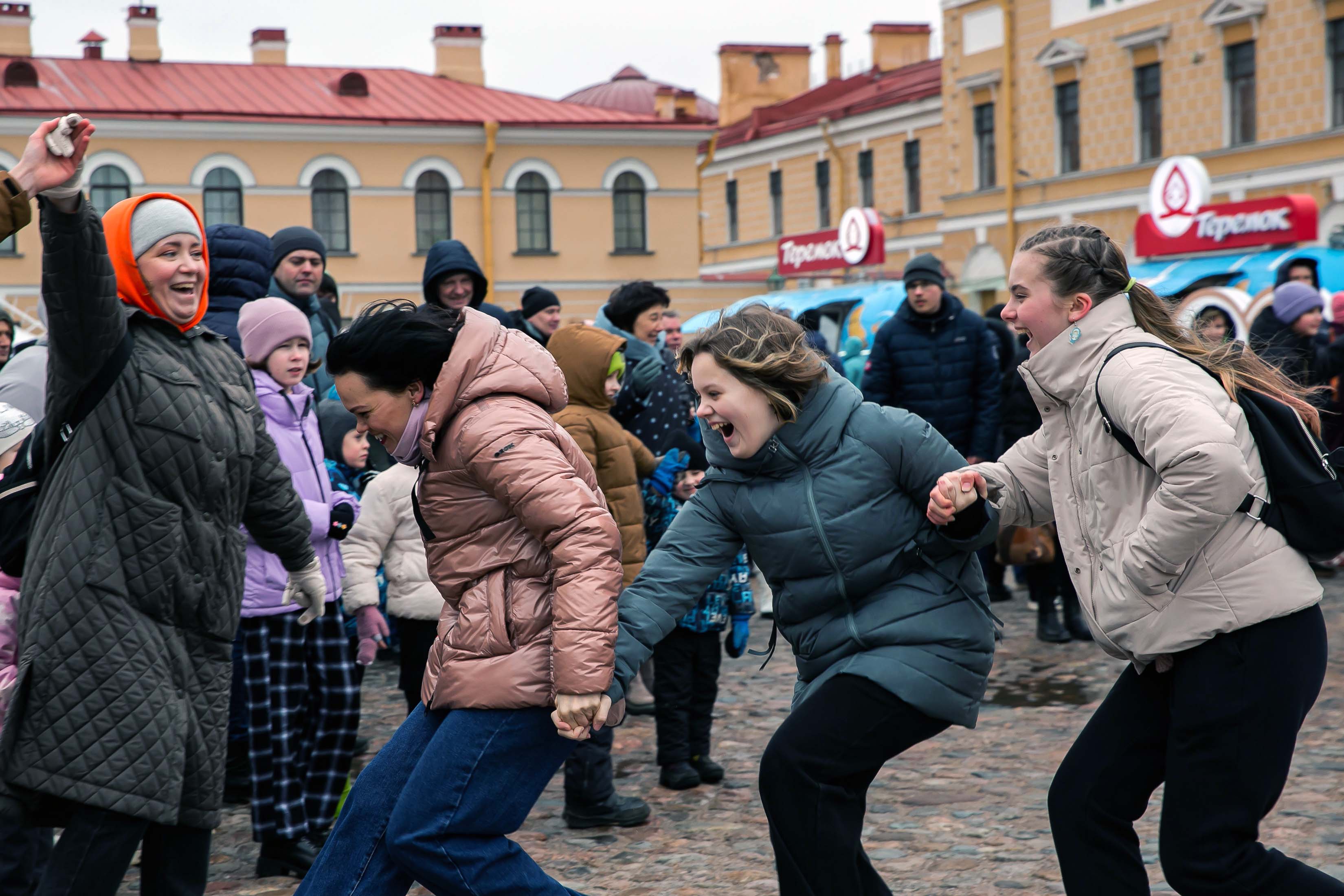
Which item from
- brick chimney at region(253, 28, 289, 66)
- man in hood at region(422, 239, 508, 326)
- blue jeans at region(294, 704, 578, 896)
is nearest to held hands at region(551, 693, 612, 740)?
blue jeans at region(294, 704, 578, 896)

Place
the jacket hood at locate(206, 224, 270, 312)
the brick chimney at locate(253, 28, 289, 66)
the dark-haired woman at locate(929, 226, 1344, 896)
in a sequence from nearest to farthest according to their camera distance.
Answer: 1. the dark-haired woman at locate(929, 226, 1344, 896)
2. the jacket hood at locate(206, 224, 270, 312)
3. the brick chimney at locate(253, 28, 289, 66)

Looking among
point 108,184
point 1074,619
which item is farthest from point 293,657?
point 108,184

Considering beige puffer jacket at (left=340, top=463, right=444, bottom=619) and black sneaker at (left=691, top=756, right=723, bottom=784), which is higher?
beige puffer jacket at (left=340, top=463, right=444, bottom=619)

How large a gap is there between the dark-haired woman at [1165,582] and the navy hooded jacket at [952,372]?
546cm

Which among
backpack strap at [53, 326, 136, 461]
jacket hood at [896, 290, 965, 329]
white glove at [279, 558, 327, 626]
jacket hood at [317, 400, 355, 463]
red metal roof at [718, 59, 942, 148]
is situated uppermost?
red metal roof at [718, 59, 942, 148]

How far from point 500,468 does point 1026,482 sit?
4.66 feet

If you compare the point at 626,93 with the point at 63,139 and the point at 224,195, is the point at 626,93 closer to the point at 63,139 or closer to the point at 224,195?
the point at 224,195

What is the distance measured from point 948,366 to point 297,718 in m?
5.15

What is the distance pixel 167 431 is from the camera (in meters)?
3.55

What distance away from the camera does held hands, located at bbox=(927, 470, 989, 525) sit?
344cm

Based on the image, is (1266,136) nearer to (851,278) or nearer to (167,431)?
(851,278)

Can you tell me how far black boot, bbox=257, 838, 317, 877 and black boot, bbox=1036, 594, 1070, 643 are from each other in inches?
203

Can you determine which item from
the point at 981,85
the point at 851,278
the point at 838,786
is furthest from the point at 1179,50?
the point at 838,786

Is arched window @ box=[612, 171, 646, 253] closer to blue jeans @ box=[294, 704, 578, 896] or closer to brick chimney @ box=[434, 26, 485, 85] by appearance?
brick chimney @ box=[434, 26, 485, 85]
